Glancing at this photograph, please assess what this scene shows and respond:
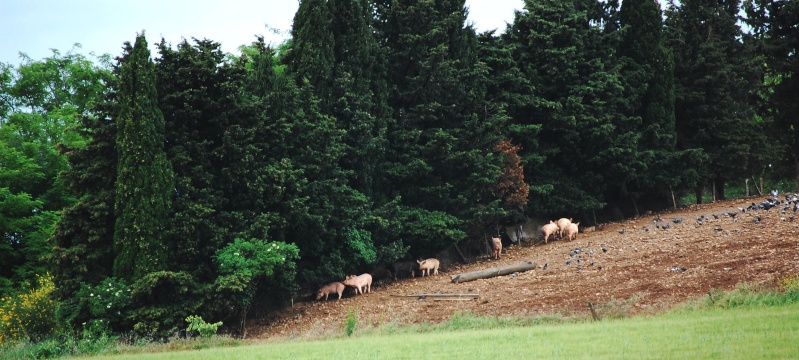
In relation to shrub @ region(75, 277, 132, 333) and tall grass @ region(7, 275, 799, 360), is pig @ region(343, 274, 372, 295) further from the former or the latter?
shrub @ region(75, 277, 132, 333)

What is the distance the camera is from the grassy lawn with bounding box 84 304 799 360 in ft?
41.7

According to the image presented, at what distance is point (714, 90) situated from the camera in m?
39.1

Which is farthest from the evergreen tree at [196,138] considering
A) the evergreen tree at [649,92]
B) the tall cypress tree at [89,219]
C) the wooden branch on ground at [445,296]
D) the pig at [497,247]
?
the evergreen tree at [649,92]

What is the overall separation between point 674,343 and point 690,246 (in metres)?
11.7

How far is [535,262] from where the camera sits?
27.6 meters

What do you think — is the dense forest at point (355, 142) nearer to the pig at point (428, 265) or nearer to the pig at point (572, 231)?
the pig at point (428, 265)

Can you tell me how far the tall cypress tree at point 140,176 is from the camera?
2133cm

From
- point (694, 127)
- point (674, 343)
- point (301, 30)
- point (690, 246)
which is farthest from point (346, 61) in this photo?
point (694, 127)

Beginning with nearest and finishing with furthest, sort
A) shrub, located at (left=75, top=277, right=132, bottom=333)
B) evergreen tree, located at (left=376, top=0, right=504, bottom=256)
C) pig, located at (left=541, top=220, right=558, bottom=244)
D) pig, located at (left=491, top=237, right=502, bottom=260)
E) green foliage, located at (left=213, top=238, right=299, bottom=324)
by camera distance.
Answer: shrub, located at (left=75, top=277, right=132, bottom=333)
green foliage, located at (left=213, top=238, right=299, bottom=324)
evergreen tree, located at (left=376, top=0, right=504, bottom=256)
pig, located at (left=491, top=237, right=502, bottom=260)
pig, located at (left=541, top=220, right=558, bottom=244)

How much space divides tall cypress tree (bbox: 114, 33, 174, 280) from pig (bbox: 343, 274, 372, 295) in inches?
286

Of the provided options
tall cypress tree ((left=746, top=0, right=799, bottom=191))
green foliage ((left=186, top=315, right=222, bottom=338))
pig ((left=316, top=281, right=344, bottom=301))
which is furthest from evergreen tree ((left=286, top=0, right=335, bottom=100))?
tall cypress tree ((left=746, top=0, right=799, bottom=191))

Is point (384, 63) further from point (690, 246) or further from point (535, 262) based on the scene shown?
point (690, 246)

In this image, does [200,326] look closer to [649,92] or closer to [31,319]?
[31,319]

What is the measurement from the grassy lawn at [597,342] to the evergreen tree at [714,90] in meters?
24.1
